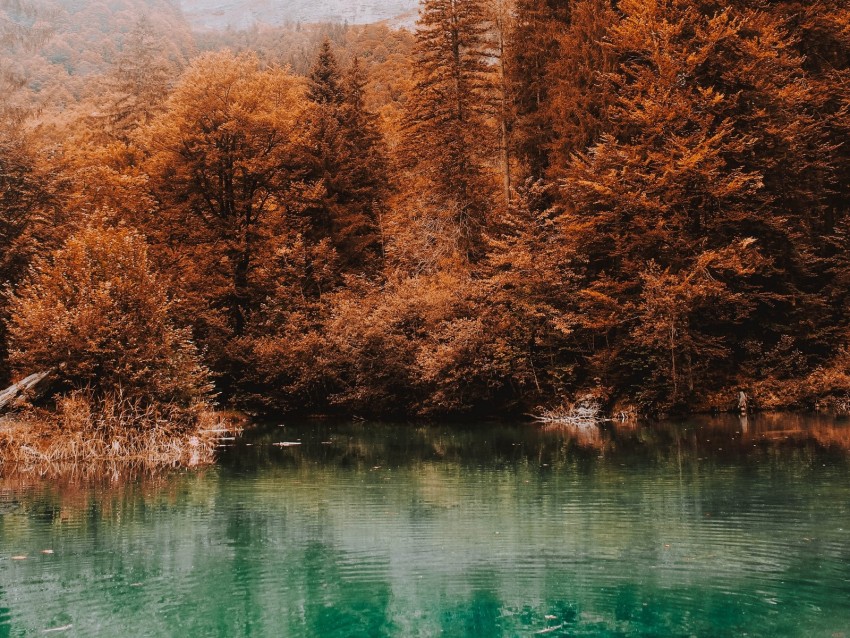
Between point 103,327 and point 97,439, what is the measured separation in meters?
2.87

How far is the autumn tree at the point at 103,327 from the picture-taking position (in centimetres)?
1934

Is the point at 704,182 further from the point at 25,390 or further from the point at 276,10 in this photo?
the point at 276,10

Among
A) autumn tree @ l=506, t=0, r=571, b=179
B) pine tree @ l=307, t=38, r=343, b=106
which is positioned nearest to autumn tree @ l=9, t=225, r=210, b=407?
pine tree @ l=307, t=38, r=343, b=106

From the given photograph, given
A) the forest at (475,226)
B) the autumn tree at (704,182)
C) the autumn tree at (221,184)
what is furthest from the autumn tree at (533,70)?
the autumn tree at (221,184)

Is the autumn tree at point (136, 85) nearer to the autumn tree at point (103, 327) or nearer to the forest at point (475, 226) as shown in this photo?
the forest at point (475, 226)

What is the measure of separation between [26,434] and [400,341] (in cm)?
1426

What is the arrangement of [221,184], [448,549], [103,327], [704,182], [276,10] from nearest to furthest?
1. [448,549]
2. [103,327]
3. [704,182]
4. [221,184]
5. [276,10]

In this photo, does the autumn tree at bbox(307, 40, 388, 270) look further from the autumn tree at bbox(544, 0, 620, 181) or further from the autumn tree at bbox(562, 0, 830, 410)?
the autumn tree at bbox(562, 0, 830, 410)

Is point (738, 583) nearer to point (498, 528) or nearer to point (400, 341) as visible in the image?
point (498, 528)

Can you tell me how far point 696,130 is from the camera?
27.0 metres

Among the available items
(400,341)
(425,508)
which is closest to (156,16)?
(400,341)

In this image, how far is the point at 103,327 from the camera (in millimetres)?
19531

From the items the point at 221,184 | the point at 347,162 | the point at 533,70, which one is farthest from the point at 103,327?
the point at 533,70

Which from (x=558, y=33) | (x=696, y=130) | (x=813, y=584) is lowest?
(x=813, y=584)
